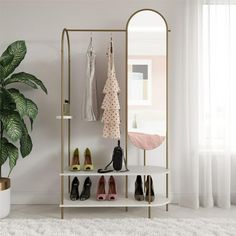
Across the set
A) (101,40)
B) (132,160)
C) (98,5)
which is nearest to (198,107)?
(132,160)

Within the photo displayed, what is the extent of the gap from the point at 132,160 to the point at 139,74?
959mm

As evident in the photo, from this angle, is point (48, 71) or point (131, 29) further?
point (48, 71)

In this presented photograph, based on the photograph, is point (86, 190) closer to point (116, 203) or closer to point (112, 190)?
point (112, 190)

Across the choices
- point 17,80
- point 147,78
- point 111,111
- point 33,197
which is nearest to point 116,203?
point 111,111

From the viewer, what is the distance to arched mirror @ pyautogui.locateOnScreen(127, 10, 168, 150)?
3438mm

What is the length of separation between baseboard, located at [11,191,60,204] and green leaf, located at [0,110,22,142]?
3.01ft

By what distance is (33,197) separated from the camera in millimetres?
3818

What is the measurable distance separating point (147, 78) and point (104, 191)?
47.4 inches

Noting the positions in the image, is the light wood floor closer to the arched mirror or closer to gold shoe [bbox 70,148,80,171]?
gold shoe [bbox 70,148,80,171]

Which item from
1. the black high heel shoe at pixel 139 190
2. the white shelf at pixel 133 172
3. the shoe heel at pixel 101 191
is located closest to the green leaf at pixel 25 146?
the white shelf at pixel 133 172

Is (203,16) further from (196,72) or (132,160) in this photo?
(132,160)

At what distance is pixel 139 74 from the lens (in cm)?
348

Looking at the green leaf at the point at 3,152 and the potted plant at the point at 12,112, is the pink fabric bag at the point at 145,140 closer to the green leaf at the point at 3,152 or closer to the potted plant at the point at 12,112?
the potted plant at the point at 12,112

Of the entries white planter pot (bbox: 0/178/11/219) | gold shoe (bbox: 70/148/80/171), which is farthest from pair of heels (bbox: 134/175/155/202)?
white planter pot (bbox: 0/178/11/219)
